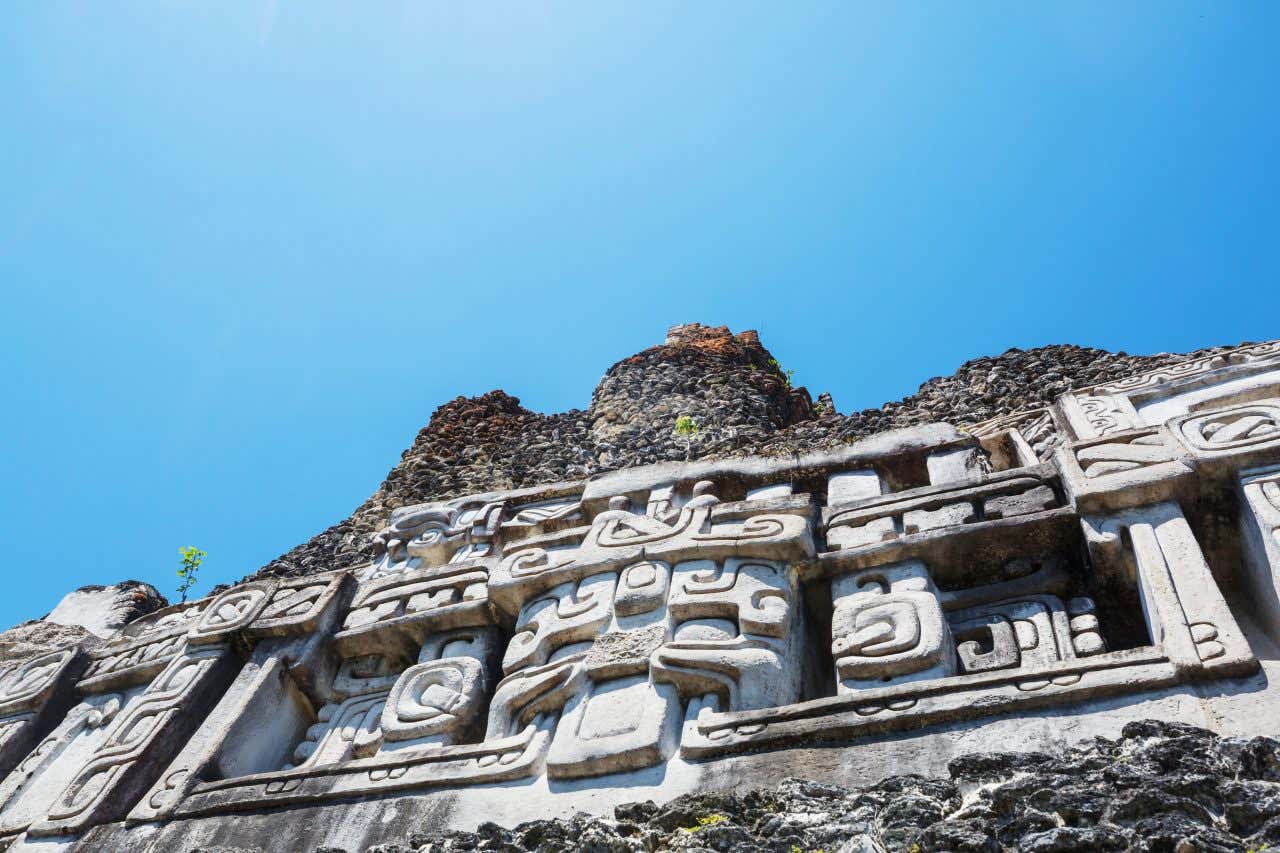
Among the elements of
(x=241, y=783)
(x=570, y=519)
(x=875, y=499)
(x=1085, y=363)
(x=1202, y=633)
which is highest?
(x=1085, y=363)

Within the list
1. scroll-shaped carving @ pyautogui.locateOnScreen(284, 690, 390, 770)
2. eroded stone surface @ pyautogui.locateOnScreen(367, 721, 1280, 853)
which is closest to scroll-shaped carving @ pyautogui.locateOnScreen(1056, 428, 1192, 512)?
eroded stone surface @ pyautogui.locateOnScreen(367, 721, 1280, 853)

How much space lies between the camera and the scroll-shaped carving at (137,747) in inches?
145

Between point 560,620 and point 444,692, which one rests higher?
point 560,620

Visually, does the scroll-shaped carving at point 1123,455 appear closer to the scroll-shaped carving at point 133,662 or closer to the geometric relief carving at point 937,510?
the geometric relief carving at point 937,510

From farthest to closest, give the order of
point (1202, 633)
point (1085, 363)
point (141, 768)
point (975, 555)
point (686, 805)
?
point (1085, 363)
point (141, 768)
point (975, 555)
point (1202, 633)
point (686, 805)

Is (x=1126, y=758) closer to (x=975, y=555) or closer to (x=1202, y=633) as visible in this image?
(x=1202, y=633)

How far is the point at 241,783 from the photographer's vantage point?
353 cm

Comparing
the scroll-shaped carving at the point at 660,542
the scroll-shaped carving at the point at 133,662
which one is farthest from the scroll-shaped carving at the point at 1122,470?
the scroll-shaped carving at the point at 133,662

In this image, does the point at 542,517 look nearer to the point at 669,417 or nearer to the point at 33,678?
the point at 33,678

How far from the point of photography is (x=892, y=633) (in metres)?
3.14

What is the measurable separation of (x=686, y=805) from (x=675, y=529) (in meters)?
1.53

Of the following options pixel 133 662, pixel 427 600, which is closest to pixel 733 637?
pixel 427 600

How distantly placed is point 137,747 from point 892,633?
2.61m

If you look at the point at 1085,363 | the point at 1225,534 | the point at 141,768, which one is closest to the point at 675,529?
the point at 1225,534
